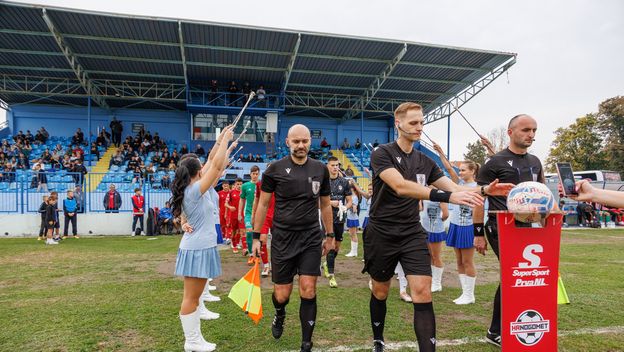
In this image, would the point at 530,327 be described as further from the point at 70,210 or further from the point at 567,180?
the point at 70,210

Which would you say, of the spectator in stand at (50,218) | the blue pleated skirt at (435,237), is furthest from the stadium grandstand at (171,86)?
the blue pleated skirt at (435,237)

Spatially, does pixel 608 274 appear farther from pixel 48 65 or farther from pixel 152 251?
pixel 48 65

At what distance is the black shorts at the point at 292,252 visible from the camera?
4.24 metres

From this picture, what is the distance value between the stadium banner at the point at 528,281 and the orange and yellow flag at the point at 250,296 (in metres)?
2.55

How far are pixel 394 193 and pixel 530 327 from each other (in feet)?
4.95

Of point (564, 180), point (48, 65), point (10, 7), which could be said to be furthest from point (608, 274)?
point (48, 65)

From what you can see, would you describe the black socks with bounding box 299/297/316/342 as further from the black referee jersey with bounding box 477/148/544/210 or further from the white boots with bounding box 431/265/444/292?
the white boots with bounding box 431/265/444/292

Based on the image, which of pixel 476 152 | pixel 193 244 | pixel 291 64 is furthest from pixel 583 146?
pixel 193 244

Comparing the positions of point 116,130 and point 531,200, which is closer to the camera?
point 531,200

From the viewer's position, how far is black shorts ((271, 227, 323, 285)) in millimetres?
4238

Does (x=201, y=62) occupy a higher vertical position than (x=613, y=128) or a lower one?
higher

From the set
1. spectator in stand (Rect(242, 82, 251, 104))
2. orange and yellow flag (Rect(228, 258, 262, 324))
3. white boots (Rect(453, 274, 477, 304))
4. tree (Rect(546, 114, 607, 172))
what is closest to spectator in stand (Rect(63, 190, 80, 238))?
spectator in stand (Rect(242, 82, 251, 104))

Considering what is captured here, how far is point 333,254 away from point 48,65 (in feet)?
74.0

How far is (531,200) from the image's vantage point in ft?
8.66
